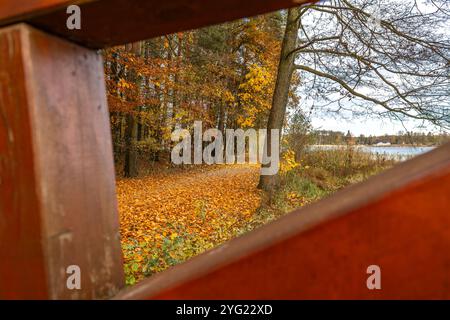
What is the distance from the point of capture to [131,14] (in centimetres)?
62

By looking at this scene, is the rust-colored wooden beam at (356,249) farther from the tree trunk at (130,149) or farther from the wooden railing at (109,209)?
the tree trunk at (130,149)

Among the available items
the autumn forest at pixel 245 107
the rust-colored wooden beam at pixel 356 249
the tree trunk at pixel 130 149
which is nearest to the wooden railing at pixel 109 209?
the rust-colored wooden beam at pixel 356 249

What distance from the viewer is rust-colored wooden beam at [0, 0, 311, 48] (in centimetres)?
58

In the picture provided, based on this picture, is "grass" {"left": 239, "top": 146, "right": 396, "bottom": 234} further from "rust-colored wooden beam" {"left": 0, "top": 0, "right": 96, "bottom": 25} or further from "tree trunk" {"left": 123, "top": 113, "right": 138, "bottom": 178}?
"rust-colored wooden beam" {"left": 0, "top": 0, "right": 96, "bottom": 25}

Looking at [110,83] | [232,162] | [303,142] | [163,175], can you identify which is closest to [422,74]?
[303,142]

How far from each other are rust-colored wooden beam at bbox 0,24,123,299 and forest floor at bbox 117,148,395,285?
414cm

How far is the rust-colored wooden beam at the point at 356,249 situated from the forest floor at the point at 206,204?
4.37 metres

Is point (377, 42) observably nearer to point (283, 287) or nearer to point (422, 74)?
point (422, 74)

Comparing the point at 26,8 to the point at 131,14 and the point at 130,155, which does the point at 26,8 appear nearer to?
the point at 131,14

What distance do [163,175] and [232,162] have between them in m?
7.86

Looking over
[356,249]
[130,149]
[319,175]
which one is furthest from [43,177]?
[130,149]

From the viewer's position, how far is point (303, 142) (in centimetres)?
Answer: 1529

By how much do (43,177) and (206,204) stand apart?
10116mm

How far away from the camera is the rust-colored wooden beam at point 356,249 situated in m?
0.42
